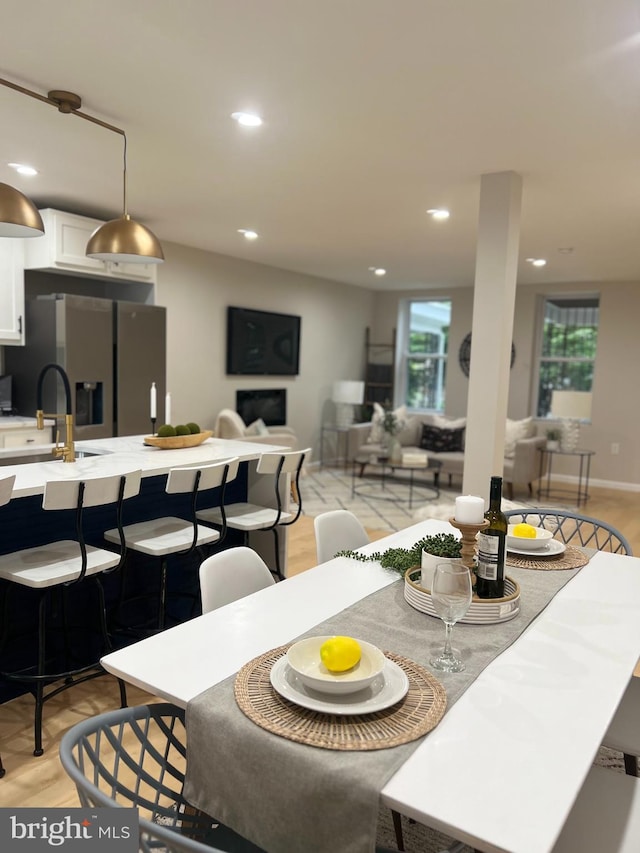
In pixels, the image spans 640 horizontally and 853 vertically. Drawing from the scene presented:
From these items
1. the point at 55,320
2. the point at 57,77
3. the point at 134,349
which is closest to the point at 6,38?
the point at 57,77

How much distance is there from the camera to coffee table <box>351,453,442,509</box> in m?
6.84

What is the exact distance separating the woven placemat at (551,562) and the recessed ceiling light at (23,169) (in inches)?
138

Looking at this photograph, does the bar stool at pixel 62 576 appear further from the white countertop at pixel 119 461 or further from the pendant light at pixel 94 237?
the pendant light at pixel 94 237

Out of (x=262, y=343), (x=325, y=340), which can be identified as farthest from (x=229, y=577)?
(x=325, y=340)

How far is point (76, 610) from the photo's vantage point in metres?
2.88

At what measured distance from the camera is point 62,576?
231 centimetres

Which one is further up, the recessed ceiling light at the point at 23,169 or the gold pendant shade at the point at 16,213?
the recessed ceiling light at the point at 23,169

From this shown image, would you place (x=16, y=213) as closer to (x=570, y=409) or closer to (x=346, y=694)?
(x=346, y=694)

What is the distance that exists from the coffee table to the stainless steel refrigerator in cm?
267

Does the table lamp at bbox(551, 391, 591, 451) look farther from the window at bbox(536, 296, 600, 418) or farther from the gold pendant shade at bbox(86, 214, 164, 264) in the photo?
the gold pendant shade at bbox(86, 214, 164, 264)

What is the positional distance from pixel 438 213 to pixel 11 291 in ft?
10.5

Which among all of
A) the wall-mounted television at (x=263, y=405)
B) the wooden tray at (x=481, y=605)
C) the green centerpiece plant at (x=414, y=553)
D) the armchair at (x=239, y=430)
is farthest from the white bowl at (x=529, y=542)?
the wall-mounted television at (x=263, y=405)

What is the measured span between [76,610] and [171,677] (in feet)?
5.90

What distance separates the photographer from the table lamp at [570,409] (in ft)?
22.7
